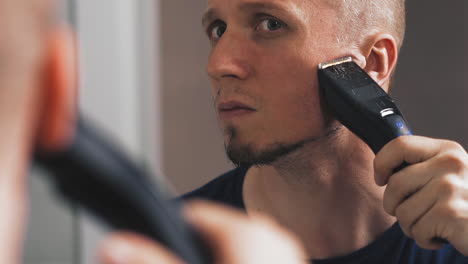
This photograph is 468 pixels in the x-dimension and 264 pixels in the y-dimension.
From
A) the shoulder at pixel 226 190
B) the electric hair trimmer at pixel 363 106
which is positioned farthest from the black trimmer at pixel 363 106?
the shoulder at pixel 226 190

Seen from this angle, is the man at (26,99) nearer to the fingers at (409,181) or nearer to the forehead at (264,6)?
the fingers at (409,181)

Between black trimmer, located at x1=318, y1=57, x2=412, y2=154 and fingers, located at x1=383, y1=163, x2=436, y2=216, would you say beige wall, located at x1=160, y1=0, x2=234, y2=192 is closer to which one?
black trimmer, located at x1=318, y1=57, x2=412, y2=154

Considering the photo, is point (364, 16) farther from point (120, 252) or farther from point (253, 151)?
point (120, 252)

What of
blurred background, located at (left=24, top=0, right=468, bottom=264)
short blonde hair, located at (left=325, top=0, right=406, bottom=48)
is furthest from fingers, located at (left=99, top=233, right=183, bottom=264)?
blurred background, located at (left=24, top=0, right=468, bottom=264)

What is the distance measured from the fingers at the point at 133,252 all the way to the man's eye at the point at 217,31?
2.59 ft

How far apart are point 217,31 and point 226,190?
0.85ft

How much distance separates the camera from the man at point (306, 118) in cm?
88

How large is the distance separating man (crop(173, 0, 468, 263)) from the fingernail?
0.68 metres

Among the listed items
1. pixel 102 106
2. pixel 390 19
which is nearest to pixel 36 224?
pixel 102 106

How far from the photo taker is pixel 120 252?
0.18 metres

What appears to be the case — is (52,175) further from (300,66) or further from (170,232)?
(300,66)

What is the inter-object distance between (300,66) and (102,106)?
11.7 inches

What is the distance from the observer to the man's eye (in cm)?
96

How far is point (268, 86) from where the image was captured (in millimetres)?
875
